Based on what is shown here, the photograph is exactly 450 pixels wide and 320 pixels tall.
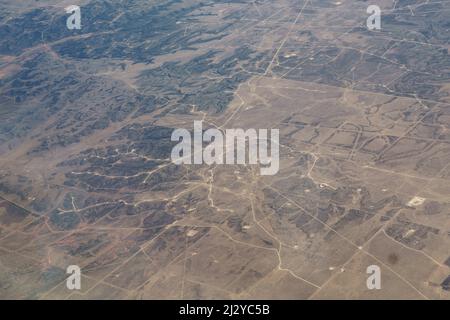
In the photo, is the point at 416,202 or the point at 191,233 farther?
the point at 416,202

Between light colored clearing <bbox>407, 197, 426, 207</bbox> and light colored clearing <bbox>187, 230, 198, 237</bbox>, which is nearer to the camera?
light colored clearing <bbox>187, 230, 198, 237</bbox>

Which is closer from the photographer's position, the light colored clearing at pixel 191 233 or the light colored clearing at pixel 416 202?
the light colored clearing at pixel 191 233

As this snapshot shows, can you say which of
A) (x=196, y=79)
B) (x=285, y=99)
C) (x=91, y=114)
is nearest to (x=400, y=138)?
(x=285, y=99)

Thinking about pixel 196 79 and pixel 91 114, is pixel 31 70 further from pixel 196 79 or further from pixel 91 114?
pixel 196 79

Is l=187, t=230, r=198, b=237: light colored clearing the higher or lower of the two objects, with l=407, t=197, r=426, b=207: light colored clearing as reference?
lower

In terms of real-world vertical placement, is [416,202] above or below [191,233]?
above
